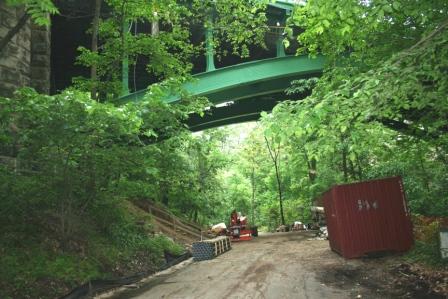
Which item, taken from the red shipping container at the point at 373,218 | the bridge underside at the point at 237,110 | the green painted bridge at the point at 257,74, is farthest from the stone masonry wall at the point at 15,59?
the bridge underside at the point at 237,110

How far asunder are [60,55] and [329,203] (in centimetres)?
1745

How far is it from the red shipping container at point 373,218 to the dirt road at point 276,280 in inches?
24.7

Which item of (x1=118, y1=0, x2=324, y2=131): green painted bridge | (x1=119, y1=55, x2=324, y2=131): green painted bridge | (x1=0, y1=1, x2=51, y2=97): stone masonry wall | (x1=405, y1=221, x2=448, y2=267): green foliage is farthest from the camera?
(x1=119, y1=55, x2=324, y2=131): green painted bridge

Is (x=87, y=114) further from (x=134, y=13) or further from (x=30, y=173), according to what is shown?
(x=134, y=13)

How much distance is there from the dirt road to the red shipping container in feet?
2.06

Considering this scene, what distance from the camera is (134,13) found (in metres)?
13.5

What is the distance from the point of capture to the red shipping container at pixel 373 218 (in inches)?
481

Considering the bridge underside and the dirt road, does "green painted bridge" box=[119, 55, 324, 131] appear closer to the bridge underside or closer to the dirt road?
the bridge underside

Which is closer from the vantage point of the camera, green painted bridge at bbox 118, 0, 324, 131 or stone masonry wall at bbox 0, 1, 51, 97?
stone masonry wall at bbox 0, 1, 51, 97

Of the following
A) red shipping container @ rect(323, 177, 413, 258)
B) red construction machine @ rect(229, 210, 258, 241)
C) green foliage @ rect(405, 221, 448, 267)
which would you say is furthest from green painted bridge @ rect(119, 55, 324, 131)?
green foliage @ rect(405, 221, 448, 267)

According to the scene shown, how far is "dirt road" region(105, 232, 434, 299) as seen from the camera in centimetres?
844

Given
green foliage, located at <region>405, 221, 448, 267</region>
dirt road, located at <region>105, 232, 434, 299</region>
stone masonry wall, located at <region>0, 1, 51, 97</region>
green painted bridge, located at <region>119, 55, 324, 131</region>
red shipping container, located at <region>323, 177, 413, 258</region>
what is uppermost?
green painted bridge, located at <region>119, 55, 324, 131</region>

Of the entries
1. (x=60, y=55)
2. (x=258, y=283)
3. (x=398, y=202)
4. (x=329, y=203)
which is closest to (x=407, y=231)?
(x=398, y=202)

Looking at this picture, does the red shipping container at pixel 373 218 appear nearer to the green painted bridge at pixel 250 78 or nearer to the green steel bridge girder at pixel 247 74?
the green painted bridge at pixel 250 78
